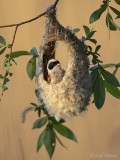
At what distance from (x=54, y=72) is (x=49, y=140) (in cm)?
22

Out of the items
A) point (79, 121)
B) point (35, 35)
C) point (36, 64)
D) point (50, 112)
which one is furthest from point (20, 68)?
point (50, 112)

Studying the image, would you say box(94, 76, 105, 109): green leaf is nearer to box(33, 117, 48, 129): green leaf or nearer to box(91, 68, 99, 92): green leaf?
box(91, 68, 99, 92): green leaf

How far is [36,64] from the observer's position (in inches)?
43.2

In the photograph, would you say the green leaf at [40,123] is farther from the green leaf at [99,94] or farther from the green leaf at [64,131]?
the green leaf at [99,94]

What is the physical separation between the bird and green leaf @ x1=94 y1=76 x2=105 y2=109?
128 mm

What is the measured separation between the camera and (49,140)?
3.13ft

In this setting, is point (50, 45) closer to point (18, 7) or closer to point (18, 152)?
point (18, 7)

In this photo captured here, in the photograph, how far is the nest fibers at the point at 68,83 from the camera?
0.90 metres

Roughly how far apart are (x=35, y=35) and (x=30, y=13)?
17 cm

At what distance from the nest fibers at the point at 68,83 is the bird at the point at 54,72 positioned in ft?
0.08

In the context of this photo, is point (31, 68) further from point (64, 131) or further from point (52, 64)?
point (64, 131)

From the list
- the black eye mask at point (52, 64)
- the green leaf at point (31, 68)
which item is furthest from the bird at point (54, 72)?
the green leaf at point (31, 68)

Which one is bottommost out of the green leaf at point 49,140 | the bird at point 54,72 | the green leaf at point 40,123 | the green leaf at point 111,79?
the green leaf at point 49,140

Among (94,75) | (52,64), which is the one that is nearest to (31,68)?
(52,64)
